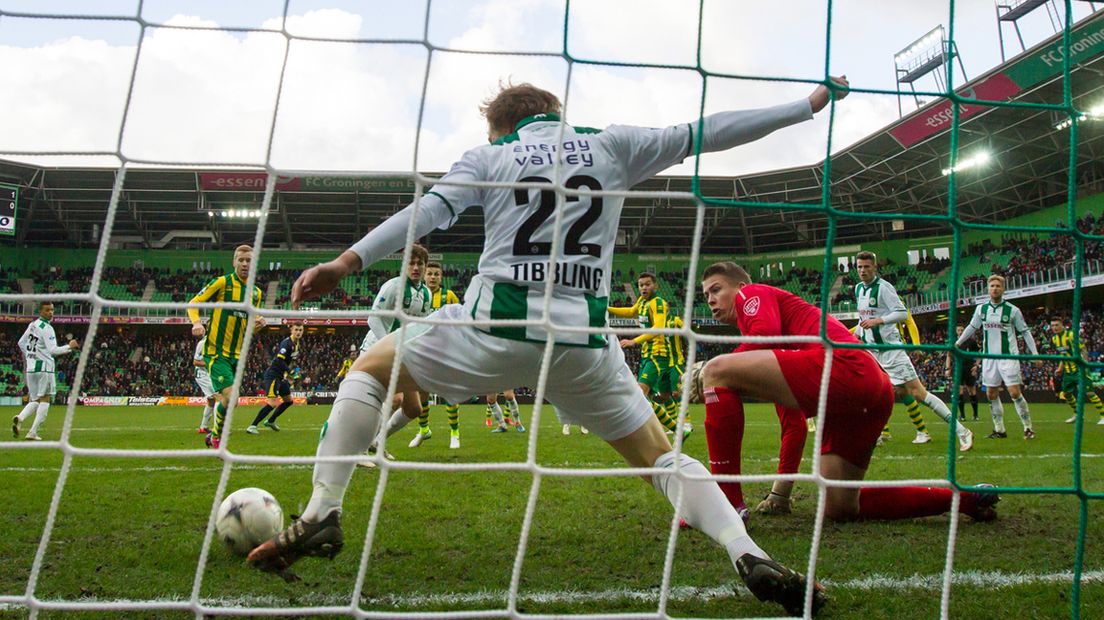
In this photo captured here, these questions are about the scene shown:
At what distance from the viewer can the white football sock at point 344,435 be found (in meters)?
2.32

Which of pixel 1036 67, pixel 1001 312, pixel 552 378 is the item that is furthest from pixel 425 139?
pixel 1036 67

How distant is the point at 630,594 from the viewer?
2.57m

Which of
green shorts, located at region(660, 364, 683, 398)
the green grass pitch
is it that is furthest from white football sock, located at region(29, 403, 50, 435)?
green shorts, located at region(660, 364, 683, 398)

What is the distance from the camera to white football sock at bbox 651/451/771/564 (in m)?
2.40

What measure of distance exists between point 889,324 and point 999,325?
2.34 m

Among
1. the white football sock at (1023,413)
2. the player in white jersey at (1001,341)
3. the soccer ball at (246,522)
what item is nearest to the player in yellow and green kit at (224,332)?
the soccer ball at (246,522)

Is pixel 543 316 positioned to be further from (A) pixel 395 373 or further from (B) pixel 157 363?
(B) pixel 157 363

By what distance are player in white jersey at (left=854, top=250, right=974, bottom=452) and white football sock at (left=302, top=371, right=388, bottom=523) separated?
584cm

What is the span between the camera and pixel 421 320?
2322mm

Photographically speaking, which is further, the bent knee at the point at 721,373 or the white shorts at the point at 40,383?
the white shorts at the point at 40,383

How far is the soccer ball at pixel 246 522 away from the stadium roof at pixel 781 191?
14355 mm

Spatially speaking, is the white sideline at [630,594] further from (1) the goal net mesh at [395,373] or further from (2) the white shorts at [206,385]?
(2) the white shorts at [206,385]

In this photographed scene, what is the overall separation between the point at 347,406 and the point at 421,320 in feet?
1.29

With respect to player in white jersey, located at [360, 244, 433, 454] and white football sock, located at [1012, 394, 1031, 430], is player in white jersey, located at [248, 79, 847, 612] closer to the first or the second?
player in white jersey, located at [360, 244, 433, 454]
